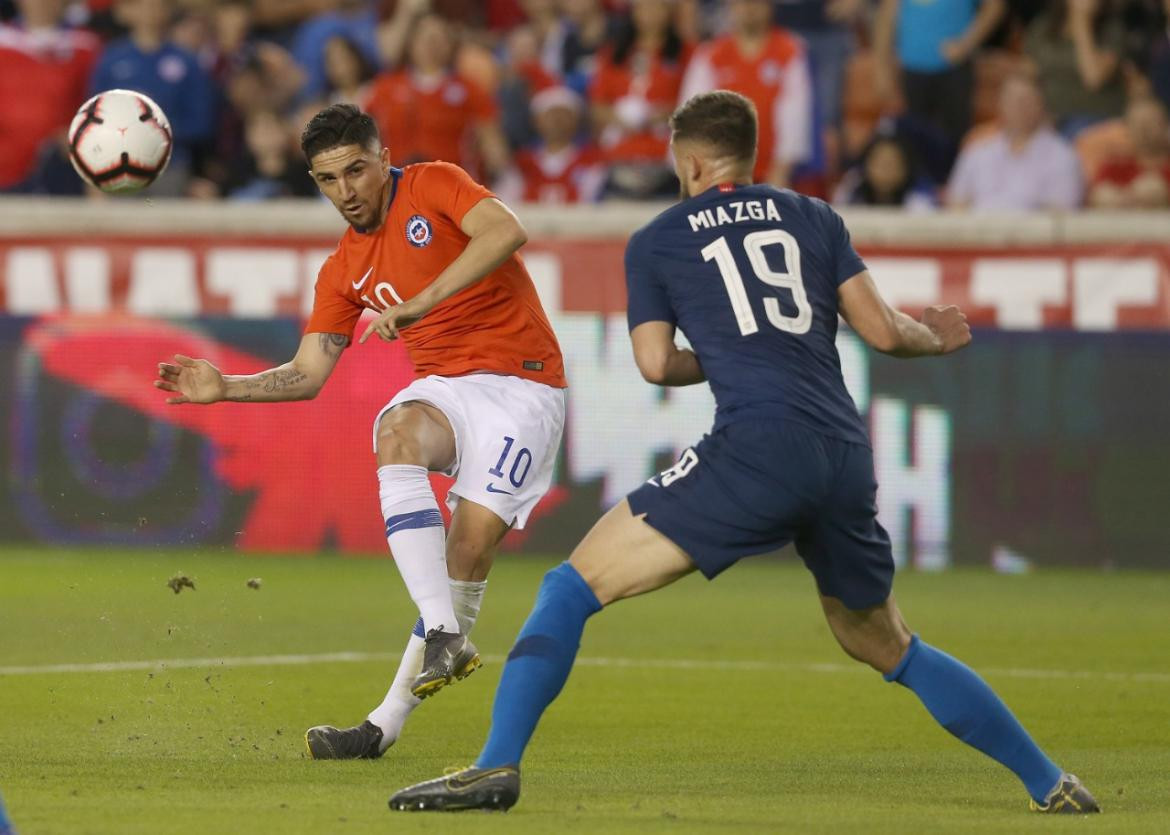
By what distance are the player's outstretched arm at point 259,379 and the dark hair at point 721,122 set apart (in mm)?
2137

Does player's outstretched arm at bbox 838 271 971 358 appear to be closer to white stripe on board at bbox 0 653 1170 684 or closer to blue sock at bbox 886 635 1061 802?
blue sock at bbox 886 635 1061 802

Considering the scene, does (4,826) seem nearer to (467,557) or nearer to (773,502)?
(773,502)

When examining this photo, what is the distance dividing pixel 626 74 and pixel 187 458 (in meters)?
4.92

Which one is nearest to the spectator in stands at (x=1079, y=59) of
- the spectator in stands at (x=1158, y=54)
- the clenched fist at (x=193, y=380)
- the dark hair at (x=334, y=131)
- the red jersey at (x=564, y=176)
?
the spectator in stands at (x=1158, y=54)

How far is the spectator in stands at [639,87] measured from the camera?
53.2 feet

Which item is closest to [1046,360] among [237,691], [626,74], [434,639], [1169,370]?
[1169,370]

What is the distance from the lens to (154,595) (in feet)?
43.3

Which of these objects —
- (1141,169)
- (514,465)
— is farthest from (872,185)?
(514,465)

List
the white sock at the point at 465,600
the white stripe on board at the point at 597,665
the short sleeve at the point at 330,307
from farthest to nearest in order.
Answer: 1. the white stripe on board at the point at 597,665
2. the short sleeve at the point at 330,307
3. the white sock at the point at 465,600

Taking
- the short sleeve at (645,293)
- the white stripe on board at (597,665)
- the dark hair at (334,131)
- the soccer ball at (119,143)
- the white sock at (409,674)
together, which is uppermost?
the dark hair at (334,131)

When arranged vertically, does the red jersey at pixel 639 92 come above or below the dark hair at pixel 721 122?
below

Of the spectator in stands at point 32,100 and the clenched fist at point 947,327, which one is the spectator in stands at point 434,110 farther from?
the clenched fist at point 947,327

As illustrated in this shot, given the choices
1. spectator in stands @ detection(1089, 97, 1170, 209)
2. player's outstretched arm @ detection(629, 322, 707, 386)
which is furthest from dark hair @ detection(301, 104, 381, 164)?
spectator in stands @ detection(1089, 97, 1170, 209)

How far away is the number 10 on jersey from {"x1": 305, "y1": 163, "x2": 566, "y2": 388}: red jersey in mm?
1758
